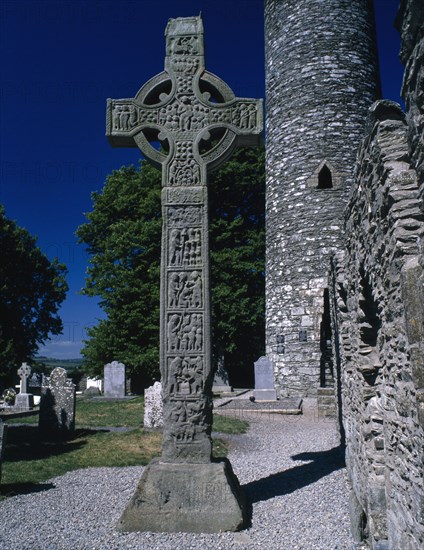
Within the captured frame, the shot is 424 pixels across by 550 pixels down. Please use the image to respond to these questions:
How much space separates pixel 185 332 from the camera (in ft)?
14.0

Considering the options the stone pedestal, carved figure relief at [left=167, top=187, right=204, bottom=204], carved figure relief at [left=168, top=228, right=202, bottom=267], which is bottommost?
the stone pedestal

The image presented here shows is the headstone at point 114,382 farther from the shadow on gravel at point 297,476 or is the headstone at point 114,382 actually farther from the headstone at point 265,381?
the shadow on gravel at point 297,476

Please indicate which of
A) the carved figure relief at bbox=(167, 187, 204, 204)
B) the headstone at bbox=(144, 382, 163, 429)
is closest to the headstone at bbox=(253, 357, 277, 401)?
the headstone at bbox=(144, 382, 163, 429)

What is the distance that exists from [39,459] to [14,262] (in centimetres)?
1763

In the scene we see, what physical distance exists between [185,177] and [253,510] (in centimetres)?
320

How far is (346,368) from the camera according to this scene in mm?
5113

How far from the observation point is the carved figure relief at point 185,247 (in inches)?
174

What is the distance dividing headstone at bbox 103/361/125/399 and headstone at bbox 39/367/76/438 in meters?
8.14

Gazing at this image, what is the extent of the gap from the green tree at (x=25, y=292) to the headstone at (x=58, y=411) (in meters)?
11.7

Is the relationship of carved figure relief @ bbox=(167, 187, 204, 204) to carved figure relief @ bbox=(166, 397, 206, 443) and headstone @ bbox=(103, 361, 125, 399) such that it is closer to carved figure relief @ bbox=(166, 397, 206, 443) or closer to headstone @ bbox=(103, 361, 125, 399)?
carved figure relief @ bbox=(166, 397, 206, 443)

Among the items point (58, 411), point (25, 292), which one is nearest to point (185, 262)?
point (58, 411)

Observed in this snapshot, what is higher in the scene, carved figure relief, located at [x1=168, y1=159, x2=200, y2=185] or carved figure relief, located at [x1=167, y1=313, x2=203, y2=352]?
carved figure relief, located at [x1=168, y1=159, x2=200, y2=185]

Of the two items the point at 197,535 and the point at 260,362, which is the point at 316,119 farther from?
the point at 197,535

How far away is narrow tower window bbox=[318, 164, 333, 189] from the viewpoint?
12922mm
